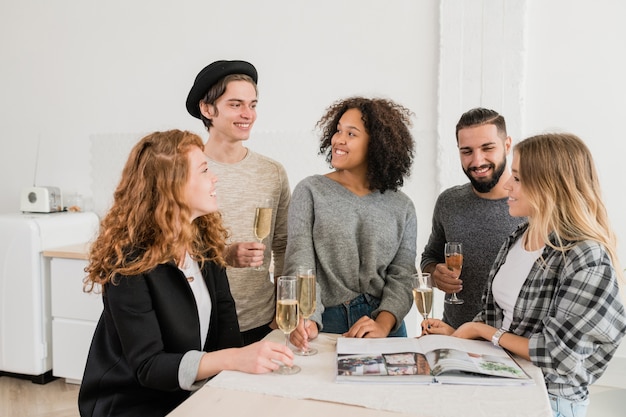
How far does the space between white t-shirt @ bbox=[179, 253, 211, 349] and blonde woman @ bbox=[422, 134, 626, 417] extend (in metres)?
0.64

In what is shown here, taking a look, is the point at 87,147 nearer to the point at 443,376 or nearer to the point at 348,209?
the point at 348,209

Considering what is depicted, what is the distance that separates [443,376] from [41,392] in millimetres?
3062

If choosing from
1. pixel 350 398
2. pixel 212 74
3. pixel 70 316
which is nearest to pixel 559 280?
pixel 350 398

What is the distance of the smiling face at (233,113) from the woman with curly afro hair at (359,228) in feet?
1.27

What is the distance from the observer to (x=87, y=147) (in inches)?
169


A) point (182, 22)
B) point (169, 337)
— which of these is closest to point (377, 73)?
point (182, 22)

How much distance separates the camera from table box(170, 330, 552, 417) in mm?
1186

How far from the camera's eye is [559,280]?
1.47 meters

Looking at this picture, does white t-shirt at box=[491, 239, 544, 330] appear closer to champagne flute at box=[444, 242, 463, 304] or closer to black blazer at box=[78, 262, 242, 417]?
champagne flute at box=[444, 242, 463, 304]

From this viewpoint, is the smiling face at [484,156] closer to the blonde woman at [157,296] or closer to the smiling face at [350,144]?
the smiling face at [350,144]

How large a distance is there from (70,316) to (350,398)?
2.87 meters

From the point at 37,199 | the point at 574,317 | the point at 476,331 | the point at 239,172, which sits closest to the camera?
the point at 574,317

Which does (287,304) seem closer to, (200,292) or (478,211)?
(200,292)

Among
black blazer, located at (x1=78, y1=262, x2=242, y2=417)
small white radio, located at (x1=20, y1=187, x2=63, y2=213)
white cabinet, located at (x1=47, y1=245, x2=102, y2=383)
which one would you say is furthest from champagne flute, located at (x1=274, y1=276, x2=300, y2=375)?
small white radio, located at (x1=20, y1=187, x2=63, y2=213)
